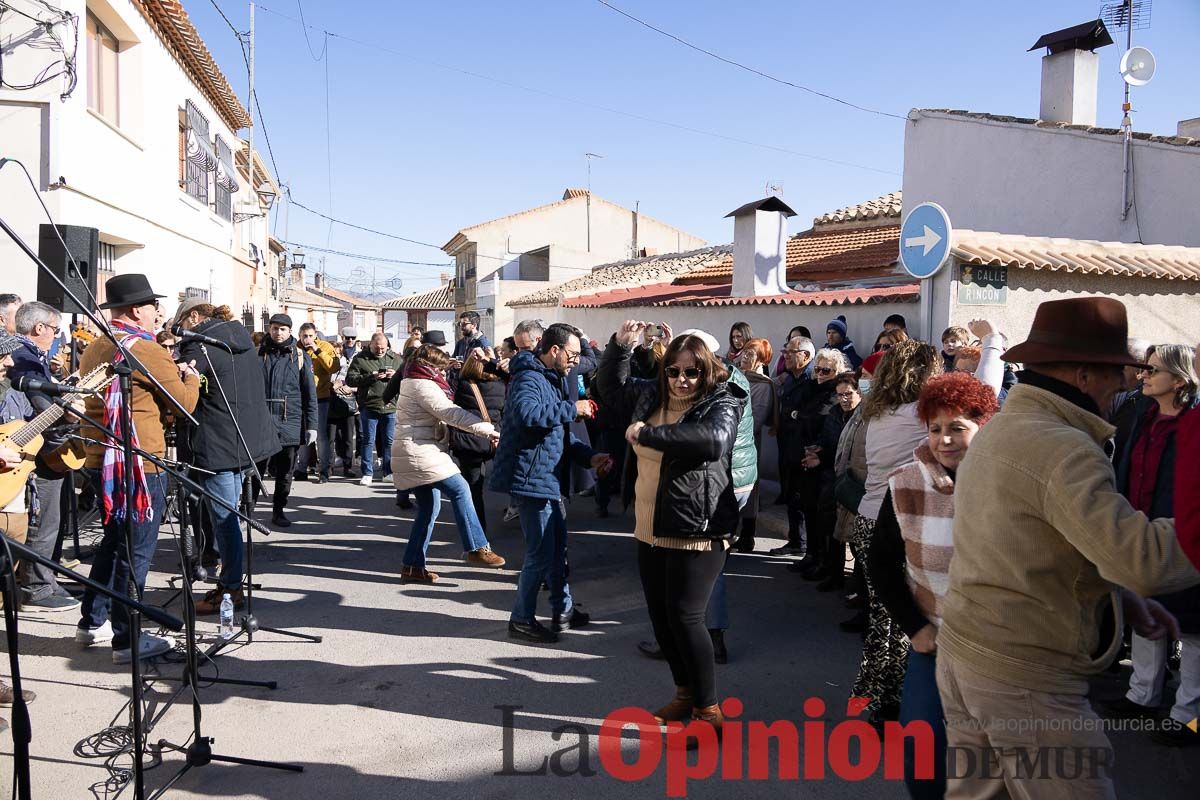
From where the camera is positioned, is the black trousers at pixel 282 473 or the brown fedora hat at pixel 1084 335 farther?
the black trousers at pixel 282 473

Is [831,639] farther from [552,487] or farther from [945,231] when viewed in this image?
[945,231]

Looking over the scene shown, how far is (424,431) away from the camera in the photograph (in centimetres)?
643

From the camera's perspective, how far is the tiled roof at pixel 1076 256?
26.3 feet

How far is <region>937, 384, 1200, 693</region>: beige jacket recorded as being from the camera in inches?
74.5

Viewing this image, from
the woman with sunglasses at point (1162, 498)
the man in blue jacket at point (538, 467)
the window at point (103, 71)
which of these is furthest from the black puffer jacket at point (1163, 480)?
the window at point (103, 71)

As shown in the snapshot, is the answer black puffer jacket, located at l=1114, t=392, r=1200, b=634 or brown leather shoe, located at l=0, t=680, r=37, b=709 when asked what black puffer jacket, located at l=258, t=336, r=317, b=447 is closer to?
brown leather shoe, located at l=0, t=680, r=37, b=709

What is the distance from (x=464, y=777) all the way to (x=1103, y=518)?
8.94 ft

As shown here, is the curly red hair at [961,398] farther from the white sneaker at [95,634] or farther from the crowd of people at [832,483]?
the white sneaker at [95,634]

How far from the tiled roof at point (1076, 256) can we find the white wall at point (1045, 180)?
125 inches

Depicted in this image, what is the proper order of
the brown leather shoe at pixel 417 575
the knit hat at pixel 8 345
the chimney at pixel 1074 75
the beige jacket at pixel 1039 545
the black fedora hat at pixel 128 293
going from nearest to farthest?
the beige jacket at pixel 1039 545 < the black fedora hat at pixel 128 293 < the knit hat at pixel 8 345 < the brown leather shoe at pixel 417 575 < the chimney at pixel 1074 75

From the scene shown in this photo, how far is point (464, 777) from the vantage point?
141 inches

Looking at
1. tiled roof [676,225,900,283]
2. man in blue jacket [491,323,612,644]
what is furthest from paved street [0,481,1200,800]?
tiled roof [676,225,900,283]

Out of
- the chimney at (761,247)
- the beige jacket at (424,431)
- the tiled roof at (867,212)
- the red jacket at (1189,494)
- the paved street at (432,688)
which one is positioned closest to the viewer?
the red jacket at (1189,494)

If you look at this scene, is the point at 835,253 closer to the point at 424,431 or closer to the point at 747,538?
the point at 747,538
